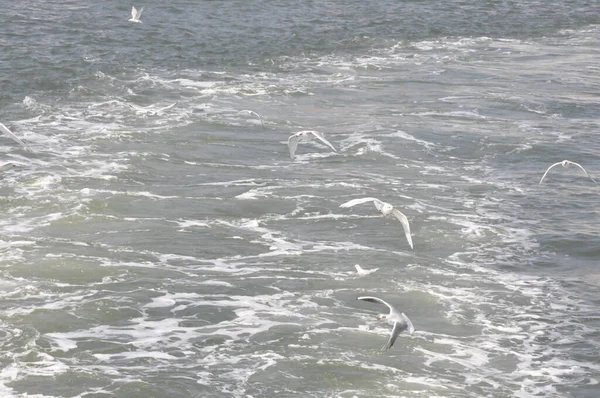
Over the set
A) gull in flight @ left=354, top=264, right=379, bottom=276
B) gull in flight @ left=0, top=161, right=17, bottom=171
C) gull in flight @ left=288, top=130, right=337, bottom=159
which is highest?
gull in flight @ left=288, top=130, right=337, bottom=159

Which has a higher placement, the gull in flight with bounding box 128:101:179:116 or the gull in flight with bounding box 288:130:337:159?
the gull in flight with bounding box 288:130:337:159

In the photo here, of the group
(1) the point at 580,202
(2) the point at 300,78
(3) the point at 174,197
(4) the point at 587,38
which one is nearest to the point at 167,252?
(3) the point at 174,197

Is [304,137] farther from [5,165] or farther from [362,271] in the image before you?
[5,165]

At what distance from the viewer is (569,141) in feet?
87.0

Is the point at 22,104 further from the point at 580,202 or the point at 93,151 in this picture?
the point at 580,202

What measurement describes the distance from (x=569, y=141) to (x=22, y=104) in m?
13.0

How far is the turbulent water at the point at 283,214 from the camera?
47.3ft

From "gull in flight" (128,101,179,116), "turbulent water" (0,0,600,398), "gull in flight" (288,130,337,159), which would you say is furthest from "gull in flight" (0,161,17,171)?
"gull in flight" (128,101,179,116)

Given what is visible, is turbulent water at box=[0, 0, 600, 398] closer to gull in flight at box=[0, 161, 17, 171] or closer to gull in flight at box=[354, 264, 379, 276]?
gull in flight at box=[354, 264, 379, 276]

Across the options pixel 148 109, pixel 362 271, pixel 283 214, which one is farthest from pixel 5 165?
pixel 148 109

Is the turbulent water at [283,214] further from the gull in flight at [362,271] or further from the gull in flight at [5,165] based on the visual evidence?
the gull in flight at [5,165]

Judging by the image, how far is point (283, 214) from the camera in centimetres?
2034

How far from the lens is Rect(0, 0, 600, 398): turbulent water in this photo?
14.4m

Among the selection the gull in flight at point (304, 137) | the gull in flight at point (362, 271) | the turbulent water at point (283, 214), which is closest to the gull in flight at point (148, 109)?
the turbulent water at point (283, 214)
